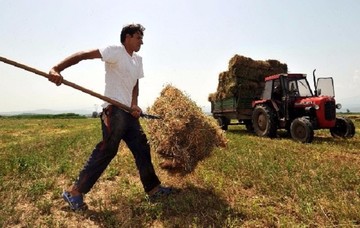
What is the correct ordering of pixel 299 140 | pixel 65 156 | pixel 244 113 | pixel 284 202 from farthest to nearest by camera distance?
pixel 244 113 < pixel 299 140 < pixel 65 156 < pixel 284 202

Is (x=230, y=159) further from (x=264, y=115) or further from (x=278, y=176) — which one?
(x=264, y=115)

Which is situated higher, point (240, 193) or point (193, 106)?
point (193, 106)

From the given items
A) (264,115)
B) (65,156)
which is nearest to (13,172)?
(65,156)

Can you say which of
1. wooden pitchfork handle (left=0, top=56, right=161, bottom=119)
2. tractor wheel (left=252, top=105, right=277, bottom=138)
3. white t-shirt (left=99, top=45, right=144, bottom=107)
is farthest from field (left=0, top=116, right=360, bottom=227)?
tractor wheel (left=252, top=105, right=277, bottom=138)

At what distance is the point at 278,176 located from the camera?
5879 millimetres

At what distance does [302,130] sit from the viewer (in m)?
11.4

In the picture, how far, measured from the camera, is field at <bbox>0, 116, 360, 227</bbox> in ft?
13.6

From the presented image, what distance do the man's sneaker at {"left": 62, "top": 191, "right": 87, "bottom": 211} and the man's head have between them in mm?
2115

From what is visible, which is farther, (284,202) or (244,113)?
(244,113)

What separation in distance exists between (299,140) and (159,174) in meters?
6.36

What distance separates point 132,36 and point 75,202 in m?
2.33

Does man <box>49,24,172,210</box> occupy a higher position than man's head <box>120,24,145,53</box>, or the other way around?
man's head <box>120,24,145,53</box>

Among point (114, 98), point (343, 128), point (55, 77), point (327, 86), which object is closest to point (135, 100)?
point (114, 98)

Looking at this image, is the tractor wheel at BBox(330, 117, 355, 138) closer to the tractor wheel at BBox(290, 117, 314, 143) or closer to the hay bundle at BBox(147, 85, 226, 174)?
the tractor wheel at BBox(290, 117, 314, 143)
